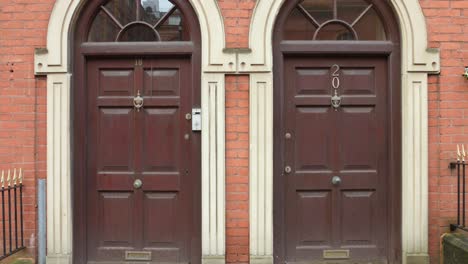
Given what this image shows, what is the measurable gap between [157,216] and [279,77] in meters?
1.92

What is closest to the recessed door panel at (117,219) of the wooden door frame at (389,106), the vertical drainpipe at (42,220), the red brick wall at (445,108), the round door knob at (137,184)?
the round door knob at (137,184)

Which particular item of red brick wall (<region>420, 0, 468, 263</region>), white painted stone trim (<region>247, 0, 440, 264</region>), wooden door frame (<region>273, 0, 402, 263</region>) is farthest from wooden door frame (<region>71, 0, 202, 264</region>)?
red brick wall (<region>420, 0, 468, 263</region>)

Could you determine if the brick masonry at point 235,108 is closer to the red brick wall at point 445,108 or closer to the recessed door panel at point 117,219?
the red brick wall at point 445,108

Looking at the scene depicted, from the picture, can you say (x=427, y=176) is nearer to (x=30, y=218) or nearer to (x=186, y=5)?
(x=186, y=5)

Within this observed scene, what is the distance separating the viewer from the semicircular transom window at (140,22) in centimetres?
502

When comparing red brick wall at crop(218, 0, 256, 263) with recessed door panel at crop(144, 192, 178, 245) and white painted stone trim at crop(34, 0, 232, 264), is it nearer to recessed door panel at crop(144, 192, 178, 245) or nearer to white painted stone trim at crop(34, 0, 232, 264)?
white painted stone trim at crop(34, 0, 232, 264)

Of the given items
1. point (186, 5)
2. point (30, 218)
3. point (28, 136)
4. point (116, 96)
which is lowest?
point (30, 218)

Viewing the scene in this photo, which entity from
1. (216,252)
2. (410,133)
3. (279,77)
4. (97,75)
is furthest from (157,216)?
(410,133)

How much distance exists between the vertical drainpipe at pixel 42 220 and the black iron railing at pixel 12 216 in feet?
0.86

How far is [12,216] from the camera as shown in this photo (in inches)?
194

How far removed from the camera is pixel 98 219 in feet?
16.5

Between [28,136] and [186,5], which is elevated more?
[186,5]

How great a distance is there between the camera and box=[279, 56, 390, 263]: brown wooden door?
5004mm

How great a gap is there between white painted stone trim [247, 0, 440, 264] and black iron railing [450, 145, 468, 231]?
31 cm
